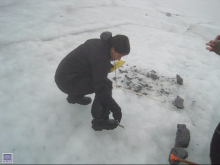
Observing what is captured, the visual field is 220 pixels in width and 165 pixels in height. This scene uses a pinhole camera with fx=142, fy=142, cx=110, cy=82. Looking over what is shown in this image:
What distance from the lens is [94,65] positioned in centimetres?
154

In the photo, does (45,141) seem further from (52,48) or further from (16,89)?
(52,48)

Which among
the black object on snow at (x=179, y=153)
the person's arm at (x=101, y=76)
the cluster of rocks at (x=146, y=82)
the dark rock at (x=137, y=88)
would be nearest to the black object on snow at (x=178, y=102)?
the cluster of rocks at (x=146, y=82)

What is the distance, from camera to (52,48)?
373cm

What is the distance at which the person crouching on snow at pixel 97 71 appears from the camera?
1551mm

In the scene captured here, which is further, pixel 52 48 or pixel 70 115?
pixel 52 48

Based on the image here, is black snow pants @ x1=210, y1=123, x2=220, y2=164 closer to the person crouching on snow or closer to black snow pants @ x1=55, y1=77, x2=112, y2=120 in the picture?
the person crouching on snow

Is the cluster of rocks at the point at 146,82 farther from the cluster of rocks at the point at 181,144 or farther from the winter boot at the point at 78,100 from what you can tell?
the winter boot at the point at 78,100

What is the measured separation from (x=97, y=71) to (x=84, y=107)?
102 cm

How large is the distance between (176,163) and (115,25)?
5.32 m

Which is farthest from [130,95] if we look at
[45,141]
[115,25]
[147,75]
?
[115,25]

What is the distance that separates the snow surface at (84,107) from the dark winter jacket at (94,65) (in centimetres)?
59

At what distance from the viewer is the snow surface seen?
5.90ft

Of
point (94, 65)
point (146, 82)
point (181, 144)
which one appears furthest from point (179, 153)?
point (146, 82)


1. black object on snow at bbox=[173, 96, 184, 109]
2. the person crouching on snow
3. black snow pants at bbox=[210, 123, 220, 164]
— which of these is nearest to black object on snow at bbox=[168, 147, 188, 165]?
black snow pants at bbox=[210, 123, 220, 164]
